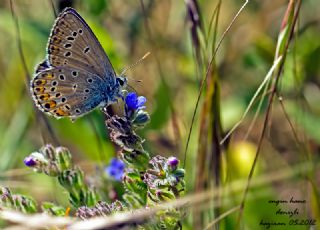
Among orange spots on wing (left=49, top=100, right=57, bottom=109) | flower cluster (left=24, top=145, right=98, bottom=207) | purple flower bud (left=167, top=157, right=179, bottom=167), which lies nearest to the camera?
purple flower bud (left=167, top=157, right=179, bottom=167)

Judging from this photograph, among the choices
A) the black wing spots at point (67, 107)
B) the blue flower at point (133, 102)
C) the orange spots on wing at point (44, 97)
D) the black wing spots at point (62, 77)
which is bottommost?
the blue flower at point (133, 102)

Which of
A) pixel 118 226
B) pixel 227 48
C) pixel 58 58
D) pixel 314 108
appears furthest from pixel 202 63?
pixel 227 48

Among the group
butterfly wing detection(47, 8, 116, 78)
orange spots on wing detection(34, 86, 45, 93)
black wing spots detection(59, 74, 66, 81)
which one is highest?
butterfly wing detection(47, 8, 116, 78)

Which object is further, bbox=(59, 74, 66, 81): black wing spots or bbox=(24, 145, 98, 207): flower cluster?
bbox=(59, 74, 66, 81): black wing spots

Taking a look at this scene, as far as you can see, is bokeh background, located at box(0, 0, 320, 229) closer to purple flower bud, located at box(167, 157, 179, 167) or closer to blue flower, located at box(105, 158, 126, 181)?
blue flower, located at box(105, 158, 126, 181)

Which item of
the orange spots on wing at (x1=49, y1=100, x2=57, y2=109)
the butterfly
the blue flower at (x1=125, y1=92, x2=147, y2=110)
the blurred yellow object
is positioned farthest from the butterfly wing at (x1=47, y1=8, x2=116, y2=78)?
the blurred yellow object

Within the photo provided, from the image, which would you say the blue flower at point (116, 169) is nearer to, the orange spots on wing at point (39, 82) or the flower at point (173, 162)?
the orange spots on wing at point (39, 82)

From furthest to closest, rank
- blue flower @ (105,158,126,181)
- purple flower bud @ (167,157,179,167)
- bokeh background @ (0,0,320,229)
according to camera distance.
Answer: bokeh background @ (0,0,320,229), blue flower @ (105,158,126,181), purple flower bud @ (167,157,179,167)

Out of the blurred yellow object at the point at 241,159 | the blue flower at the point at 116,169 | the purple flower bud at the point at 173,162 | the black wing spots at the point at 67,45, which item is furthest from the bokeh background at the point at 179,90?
the purple flower bud at the point at 173,162

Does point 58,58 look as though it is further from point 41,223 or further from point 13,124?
point 13,124
